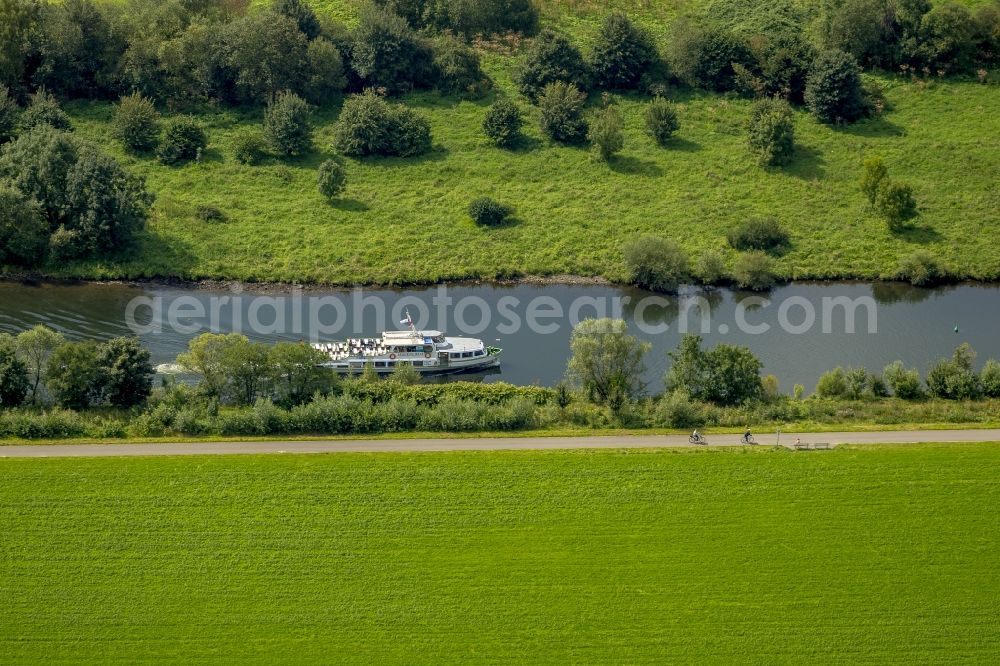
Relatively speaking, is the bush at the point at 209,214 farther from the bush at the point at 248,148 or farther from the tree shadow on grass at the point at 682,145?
the tree shadow on grass at the point at 682,145

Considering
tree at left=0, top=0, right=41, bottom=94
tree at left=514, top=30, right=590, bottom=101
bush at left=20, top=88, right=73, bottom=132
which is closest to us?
bush at left=20, top=88, right=73, bottom=132

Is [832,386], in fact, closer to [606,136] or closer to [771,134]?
[771,134]

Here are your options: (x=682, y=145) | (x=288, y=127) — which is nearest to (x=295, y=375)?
(x=288, y=127)

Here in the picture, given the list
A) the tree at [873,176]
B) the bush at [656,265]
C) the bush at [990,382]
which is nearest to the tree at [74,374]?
the bush at [656,265]

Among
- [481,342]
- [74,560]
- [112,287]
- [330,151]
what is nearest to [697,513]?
[481,342]

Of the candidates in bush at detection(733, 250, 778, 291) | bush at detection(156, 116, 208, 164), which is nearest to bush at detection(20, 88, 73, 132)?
bush at detection(156, 116, 208, 164)

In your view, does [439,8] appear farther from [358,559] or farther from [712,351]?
[358,559]

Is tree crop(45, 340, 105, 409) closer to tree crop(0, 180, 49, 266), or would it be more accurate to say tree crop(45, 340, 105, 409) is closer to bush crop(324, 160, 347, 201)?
tree crop(0, 180, 49, 266)
